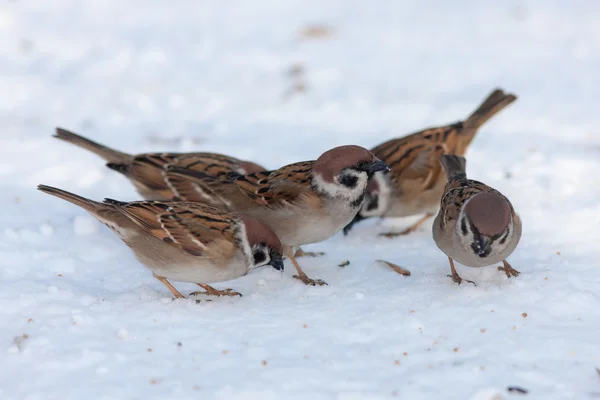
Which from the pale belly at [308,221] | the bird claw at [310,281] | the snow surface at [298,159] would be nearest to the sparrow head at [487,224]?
the snow surface at [298,159]

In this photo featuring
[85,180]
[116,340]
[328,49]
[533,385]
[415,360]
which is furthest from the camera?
[328,49]

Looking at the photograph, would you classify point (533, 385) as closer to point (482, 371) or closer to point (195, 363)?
point (482, 371)

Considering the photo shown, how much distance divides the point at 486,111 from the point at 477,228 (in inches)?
88.9

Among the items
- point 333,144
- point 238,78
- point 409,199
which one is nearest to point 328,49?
point 238,78

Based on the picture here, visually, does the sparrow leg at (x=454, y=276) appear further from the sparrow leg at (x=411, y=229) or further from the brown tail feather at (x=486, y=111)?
the brown tail feather at (x=486, y=111)

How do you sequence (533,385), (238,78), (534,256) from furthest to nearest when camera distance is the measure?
(238,78) < (534,256) < (533,385)

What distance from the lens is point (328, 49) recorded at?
31.6ft

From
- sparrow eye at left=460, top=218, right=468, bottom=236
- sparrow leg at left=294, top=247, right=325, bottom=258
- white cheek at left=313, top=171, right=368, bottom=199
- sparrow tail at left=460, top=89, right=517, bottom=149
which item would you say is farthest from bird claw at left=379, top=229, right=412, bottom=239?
sparrow eye at left=460, top=218, right=468, bottom=236

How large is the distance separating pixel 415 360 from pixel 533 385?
20.8 inches

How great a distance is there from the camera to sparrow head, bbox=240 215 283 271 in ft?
14.0

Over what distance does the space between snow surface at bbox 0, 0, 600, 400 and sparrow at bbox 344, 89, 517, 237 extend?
24 centimetres

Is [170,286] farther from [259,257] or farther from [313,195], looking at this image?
[313,195]

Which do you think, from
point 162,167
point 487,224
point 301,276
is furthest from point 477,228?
point 162,167

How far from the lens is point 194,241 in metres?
4.25
